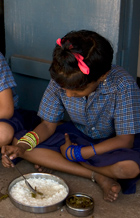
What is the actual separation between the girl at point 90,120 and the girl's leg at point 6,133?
156 mm

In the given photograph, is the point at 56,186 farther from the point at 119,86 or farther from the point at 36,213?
the point at 119,86

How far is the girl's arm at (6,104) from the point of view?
2121 mm

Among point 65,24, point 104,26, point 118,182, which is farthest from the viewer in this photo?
point 65,24

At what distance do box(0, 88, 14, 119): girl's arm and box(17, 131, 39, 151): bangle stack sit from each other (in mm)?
261

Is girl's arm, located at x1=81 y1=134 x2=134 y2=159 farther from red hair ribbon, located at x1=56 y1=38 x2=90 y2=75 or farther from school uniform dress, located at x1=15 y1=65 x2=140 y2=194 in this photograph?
red hair ribbon, located at x1=56 y1=38 x2=90 y2=75

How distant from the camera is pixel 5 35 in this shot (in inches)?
114

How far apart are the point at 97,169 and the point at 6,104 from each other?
670 mm

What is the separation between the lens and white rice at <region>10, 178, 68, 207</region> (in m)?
1.73

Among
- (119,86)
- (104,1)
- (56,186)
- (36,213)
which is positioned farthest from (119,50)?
(36,213)

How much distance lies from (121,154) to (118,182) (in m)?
0.22

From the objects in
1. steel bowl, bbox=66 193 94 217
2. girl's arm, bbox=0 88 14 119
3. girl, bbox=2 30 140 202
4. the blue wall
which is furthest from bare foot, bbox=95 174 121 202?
the blue wall

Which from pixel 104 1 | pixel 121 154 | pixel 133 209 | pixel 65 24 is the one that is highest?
pixel 104 1

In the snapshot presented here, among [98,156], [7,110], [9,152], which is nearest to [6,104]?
[7,110]

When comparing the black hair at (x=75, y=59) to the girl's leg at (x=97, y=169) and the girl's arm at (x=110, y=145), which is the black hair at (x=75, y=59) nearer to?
the girl's arm at (x=110, y=145)
